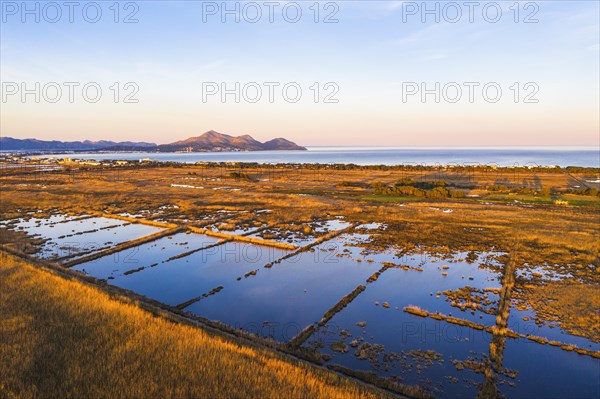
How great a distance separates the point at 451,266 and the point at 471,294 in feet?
13.1

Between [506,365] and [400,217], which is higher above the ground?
[400,217]

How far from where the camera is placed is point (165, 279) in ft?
62.4

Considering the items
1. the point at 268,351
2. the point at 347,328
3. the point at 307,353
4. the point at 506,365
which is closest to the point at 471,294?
the point at 506,365

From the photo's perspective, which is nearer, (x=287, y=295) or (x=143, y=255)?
(x=287, y=295)

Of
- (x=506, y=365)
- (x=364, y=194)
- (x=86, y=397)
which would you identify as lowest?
(x=506, y=365)

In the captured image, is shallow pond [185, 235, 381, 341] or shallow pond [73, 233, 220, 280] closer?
shallow pond [185, 235, 381, 341]

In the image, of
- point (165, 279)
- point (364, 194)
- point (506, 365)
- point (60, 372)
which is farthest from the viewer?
point (364, 194)

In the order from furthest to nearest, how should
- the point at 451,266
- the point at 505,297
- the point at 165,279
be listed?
the point at 451,266 < the point at 165,279 < the point at 505,297

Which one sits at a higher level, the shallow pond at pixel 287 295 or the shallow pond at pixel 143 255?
the shallow pond at pixel 143 255

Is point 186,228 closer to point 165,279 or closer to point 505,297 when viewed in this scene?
point 165,279

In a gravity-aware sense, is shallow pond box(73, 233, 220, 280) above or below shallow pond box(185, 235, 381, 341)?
above

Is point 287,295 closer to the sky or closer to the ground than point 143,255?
closer to the ground

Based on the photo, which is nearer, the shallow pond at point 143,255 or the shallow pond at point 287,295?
the shallow pond at point 287,295

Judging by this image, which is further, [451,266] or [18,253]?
[18,253]
